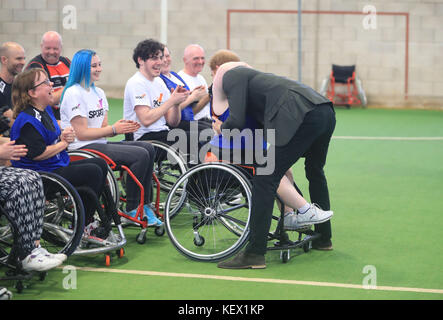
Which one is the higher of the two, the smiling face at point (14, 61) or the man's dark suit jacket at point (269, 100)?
the smiling face at point (14, 61)

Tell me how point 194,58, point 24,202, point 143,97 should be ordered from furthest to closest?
point 194,58 < point 143,97 < point 24,202

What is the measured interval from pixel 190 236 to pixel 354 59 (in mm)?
10846

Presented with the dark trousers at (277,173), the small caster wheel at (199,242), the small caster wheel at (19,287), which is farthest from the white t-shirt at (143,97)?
the small caster wheel at (19,287)

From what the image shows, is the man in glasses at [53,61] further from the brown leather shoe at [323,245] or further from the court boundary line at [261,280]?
the brown leather shoe at [323,245]

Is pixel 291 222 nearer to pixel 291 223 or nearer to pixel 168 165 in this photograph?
pixel 291 223

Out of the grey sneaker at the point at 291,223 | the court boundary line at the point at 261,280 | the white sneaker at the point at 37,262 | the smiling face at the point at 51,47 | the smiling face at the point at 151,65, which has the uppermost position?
the smiling face at the point at 51,47

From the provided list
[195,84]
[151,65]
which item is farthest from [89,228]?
[195,84]

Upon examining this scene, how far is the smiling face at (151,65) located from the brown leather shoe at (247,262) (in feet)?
6.04

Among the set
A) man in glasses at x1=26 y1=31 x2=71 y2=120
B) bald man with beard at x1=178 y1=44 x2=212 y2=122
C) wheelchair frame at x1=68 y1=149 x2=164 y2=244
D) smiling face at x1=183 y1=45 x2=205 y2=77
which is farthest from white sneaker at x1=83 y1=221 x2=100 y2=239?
smiling face at x1=183 y1=45 x2=205 y2=77

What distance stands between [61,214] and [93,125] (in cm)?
86

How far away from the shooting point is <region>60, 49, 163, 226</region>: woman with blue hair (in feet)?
14.8

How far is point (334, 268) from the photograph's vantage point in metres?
3.99

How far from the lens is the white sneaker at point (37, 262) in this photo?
3521mm

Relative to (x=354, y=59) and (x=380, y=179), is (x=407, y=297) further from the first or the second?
(x=354, y=59)
